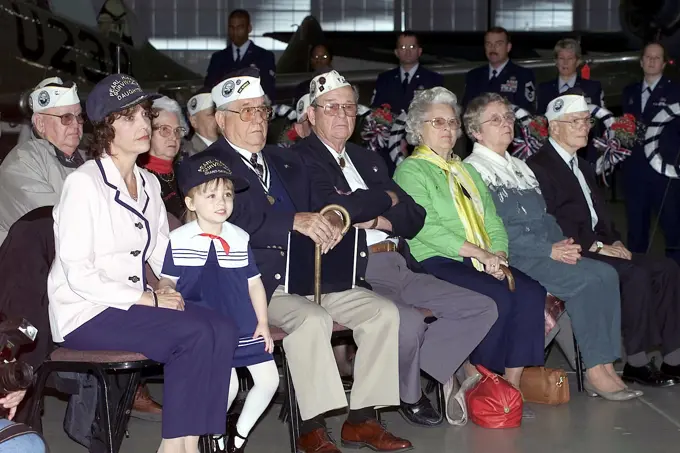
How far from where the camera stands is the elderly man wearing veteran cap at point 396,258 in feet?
15.3

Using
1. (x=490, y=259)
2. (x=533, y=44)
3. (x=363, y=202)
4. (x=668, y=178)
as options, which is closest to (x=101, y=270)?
(x=363, y=202)

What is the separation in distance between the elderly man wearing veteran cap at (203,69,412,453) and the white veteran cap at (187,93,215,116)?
1591 mm

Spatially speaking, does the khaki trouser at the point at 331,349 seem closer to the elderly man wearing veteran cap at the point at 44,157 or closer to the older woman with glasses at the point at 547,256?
the elderly man wearing veteran cap at the point at 44,157

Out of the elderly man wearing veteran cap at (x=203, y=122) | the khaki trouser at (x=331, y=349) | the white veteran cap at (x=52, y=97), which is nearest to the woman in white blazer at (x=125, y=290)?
the khaki trouser at (x=331, y=349)

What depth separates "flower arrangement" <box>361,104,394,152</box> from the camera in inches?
360

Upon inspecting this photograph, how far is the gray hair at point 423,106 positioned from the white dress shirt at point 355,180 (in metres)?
0.40

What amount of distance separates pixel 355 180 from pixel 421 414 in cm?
102

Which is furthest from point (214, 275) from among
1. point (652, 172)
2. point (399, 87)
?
point (399, 87)

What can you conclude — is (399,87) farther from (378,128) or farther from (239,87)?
(239,87)

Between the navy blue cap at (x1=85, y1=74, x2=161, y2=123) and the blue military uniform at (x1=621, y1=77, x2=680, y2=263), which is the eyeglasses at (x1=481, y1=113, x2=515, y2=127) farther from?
the blue military uniform at (x1=621, y1=77, x2=680, y2=263)

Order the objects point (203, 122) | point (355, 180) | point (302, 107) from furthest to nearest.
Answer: point (203, 122)
point (302, 107)
point (355, 180)

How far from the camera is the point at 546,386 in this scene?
16.8ft

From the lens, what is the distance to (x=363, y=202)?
452 cm

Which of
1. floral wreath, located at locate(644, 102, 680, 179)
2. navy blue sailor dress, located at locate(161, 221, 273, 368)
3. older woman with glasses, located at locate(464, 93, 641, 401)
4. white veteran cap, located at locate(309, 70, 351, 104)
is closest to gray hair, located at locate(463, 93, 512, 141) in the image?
older woman with glasses, located at locate(464, 93, 641, 401)
